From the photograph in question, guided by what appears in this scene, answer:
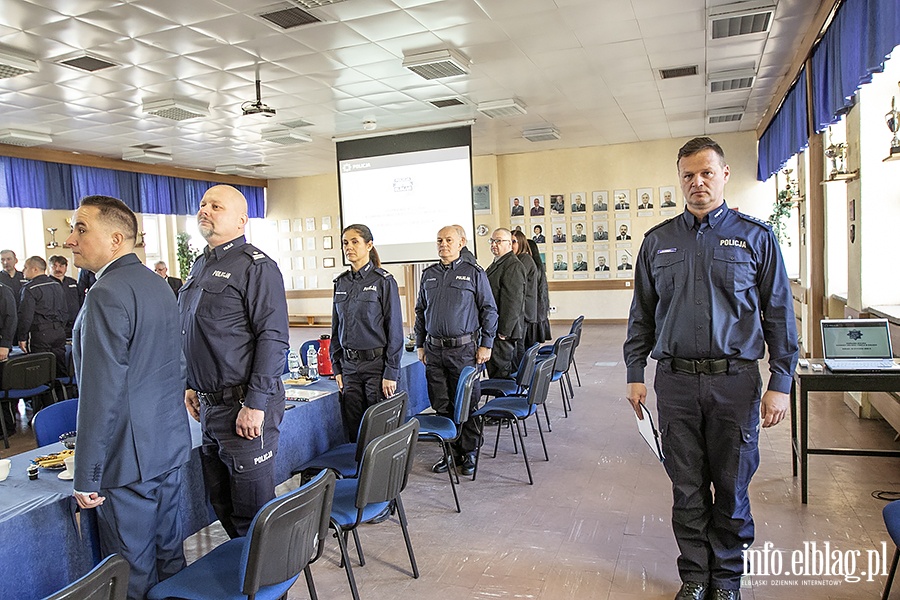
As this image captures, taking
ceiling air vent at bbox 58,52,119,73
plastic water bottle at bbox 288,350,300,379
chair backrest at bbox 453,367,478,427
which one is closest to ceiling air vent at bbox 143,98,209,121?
ceiling air vent at bbox 58,52,119,73

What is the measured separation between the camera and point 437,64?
6137 mm

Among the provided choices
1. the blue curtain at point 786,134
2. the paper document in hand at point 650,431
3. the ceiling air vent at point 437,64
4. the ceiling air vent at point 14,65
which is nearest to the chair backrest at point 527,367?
the paper document in hand at point 650,431

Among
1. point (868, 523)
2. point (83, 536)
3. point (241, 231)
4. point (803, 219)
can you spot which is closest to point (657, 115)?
point (803, 219)

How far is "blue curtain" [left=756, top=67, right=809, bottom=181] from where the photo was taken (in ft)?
21.5

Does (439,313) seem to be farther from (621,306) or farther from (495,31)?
(621,306)

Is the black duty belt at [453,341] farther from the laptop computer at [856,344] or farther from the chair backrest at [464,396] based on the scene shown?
the laptop computer at [856,344]

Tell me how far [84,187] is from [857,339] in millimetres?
10869

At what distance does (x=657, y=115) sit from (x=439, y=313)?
21.9 ft

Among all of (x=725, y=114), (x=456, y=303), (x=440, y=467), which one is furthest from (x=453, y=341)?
(x=725, y=114)

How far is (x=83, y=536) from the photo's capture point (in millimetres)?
2215

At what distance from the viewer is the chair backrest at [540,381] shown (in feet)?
13.4

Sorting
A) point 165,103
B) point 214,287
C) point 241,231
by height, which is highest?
point 165,103

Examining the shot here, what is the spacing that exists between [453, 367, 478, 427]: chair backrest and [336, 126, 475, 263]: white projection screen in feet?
16.6

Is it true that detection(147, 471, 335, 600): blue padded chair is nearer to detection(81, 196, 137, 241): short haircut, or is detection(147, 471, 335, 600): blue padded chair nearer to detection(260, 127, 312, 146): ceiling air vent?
detection(81, 196, 137, 241): short haircut
